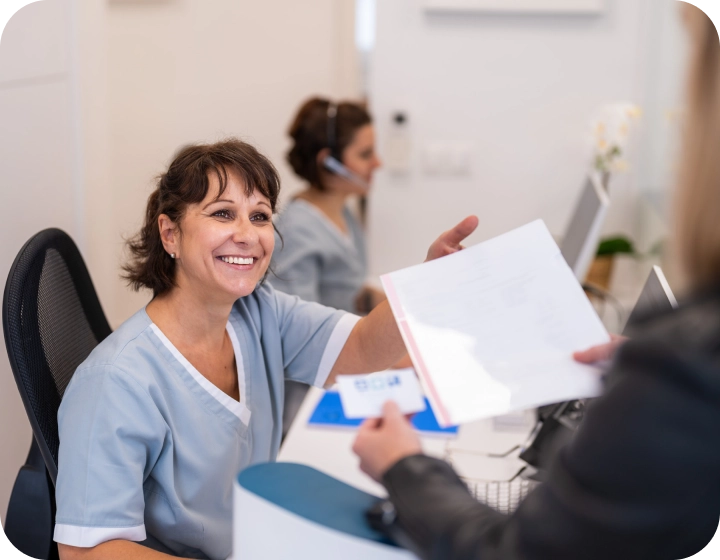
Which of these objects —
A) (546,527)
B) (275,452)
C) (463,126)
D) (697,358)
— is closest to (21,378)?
(275,452)

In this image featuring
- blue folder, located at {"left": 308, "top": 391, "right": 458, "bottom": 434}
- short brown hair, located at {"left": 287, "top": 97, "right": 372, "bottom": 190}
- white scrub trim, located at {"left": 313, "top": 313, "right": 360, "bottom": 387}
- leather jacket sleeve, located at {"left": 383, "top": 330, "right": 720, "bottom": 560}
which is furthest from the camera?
short brown hair, located at {"left": 287, "top": 97, "right": 372, "bottom": 190}

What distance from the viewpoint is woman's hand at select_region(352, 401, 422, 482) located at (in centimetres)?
76

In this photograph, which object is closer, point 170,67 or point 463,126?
point 463,126

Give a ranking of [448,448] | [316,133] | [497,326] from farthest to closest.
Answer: [316,133], [448,448], [497,326]

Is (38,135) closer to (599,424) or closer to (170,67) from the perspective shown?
(599,424)

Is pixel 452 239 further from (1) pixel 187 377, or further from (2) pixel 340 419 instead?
(2) pixel 340 419

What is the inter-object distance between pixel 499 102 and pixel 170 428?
1.87 m

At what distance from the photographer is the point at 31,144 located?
134 cm

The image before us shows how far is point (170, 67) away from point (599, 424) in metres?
2.68

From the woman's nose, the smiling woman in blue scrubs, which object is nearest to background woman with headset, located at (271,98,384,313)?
the smiling woman in blue scrubs

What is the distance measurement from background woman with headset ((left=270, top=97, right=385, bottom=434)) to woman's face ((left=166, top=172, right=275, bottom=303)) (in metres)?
1.05

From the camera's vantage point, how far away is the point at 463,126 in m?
2.65

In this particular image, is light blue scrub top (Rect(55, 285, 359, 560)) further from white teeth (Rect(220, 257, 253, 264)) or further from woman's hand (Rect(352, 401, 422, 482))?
woman's hand (Rect(352, 401, 422, 482))

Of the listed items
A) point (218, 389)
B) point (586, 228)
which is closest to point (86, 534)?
point (218, 389)
